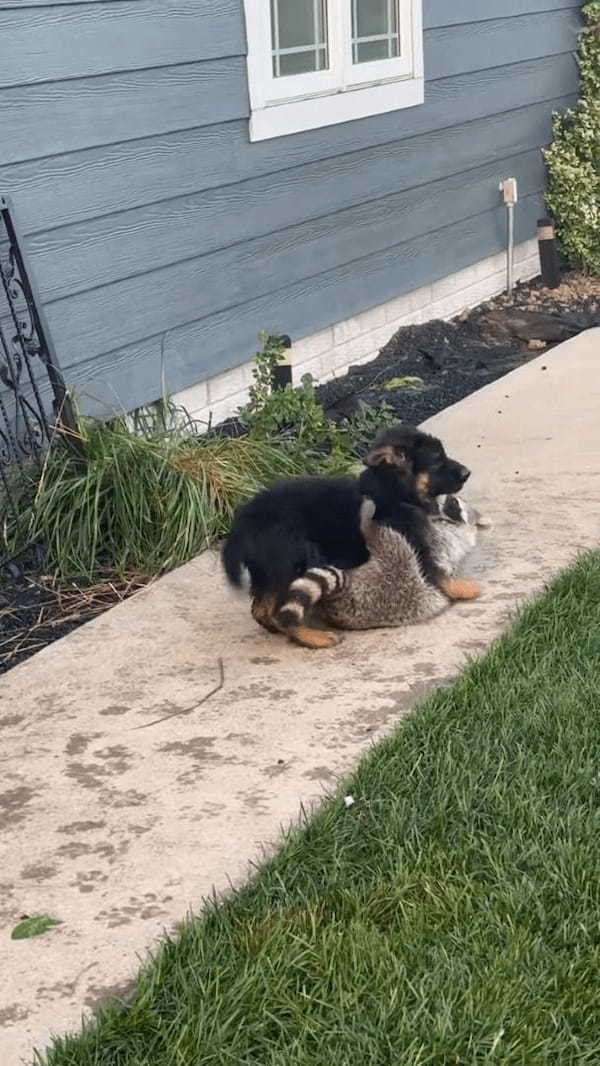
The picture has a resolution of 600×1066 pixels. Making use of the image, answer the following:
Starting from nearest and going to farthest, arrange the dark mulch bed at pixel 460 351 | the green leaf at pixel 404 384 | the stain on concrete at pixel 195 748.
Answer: the stain on concrete at pixel 195 748 → the dark mulch bed at pixel 460 351 → the green leaf at pixel 404 384

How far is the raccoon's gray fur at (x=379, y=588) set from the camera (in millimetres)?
4594

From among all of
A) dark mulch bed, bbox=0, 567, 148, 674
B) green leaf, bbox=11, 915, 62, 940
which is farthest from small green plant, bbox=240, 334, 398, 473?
green leaf, bbox=11, 915, 62, 940

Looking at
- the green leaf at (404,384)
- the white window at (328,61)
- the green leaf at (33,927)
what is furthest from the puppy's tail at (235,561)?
the green leaf at (404,384)

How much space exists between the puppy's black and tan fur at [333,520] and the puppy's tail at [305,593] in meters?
0.03

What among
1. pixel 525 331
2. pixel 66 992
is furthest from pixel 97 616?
pixel 525 331

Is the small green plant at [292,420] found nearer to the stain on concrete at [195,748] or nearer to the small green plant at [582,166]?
the stain on concrete at [195,748]

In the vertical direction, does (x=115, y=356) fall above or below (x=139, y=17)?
below

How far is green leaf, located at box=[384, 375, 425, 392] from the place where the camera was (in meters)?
7.94

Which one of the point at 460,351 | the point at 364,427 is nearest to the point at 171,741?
the point at 364,427

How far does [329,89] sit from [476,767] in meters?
5.01

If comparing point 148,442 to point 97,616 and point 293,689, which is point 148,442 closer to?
point 97,616

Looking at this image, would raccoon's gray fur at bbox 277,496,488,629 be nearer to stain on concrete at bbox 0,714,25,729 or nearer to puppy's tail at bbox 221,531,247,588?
puppy's tail at bbox 221,531,247,588

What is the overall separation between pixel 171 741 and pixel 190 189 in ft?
11.6

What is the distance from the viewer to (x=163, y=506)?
5555mm
